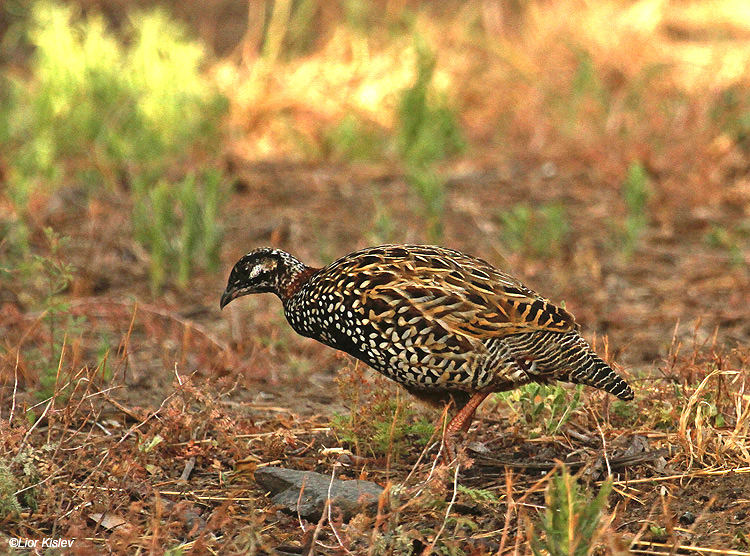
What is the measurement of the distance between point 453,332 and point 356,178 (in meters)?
5.26

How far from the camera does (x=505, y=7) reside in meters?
14.1

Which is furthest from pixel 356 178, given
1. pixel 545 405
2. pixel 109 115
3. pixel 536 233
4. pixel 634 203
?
pixel 545 405

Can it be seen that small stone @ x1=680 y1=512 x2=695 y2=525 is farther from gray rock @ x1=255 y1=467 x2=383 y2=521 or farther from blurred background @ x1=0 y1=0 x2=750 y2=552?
gray rock @ x1=255 y1=467 x2=383 y2=521

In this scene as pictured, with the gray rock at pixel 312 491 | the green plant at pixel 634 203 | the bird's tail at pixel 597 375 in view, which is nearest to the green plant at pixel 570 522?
the gray rock at pixel 312 491

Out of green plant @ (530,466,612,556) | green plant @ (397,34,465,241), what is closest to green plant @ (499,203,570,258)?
green plant @ (397,34,465,241)

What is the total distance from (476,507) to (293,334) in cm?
266

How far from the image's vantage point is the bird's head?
5.00 metres

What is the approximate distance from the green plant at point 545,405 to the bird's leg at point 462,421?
0.29 m

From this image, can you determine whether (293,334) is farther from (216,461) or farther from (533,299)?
(533,299)

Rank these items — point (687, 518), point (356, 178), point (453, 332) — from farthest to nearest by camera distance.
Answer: point (356, 178) → point (453, 332) → point (687, 518)

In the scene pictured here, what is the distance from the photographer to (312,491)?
4.10 metres

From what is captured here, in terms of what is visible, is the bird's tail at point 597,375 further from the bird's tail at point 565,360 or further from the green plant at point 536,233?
the green plant at point 536,233

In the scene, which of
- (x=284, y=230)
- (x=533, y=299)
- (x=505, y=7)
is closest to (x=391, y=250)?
(x=533, y=299)

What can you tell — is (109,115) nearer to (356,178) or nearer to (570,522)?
(356,178)
